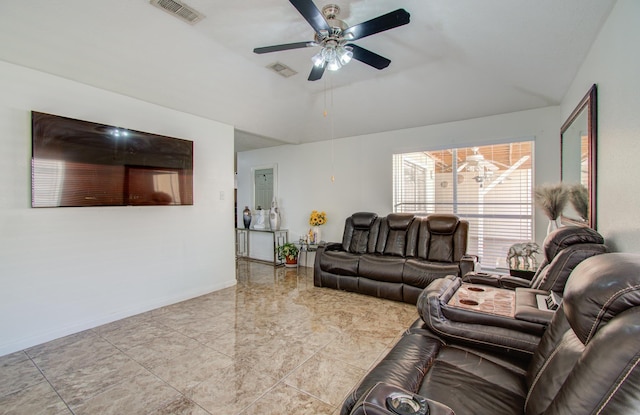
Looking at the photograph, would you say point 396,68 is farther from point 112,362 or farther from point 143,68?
point 112,362

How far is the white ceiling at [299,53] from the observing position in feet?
7.61

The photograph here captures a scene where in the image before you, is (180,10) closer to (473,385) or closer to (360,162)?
(473,385)

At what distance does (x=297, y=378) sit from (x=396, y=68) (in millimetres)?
3396

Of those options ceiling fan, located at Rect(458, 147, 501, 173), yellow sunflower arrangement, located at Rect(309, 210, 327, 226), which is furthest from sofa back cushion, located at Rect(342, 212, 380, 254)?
ceiling fan, located at Rect(458, 147, 501, 173)

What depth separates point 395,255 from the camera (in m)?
4.22

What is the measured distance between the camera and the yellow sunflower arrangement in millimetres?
5445

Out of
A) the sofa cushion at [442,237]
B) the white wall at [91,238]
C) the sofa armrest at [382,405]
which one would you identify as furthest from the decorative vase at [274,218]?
the sofa armrest at [382,405]

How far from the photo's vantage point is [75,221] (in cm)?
295

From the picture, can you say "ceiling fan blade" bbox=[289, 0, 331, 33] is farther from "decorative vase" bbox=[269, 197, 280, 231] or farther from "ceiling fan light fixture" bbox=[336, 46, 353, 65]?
"decorative vase" bbox=[269, 197, 280, 231]

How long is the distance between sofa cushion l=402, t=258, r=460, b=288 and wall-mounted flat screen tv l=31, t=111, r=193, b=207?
2.98 metres

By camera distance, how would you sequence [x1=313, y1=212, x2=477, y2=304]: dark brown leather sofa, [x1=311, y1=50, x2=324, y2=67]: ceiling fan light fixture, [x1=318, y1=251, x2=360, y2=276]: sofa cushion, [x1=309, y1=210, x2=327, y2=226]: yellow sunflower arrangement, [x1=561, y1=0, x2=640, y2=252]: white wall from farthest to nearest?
[x1=309, y1=210, x2=327, y2=226]: yellow sunflower arrangement, [x1=318, y1=251, x2=360, y2=276]: sofa cushion, [x1=313, y1=212, x2=477, y2=304]: dark brown leather sofa, [x1=311, y1=50, x2=324, y2=67]: ceiling fan light fixture, [x1=561, y1=0, x2=640, y2=252]: white wall

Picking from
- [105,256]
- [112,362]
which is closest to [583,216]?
[112,362]

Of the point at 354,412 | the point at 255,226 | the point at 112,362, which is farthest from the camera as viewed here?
the point at 255,226

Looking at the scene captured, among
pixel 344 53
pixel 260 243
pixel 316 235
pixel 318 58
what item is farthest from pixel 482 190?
pixel 260 243
